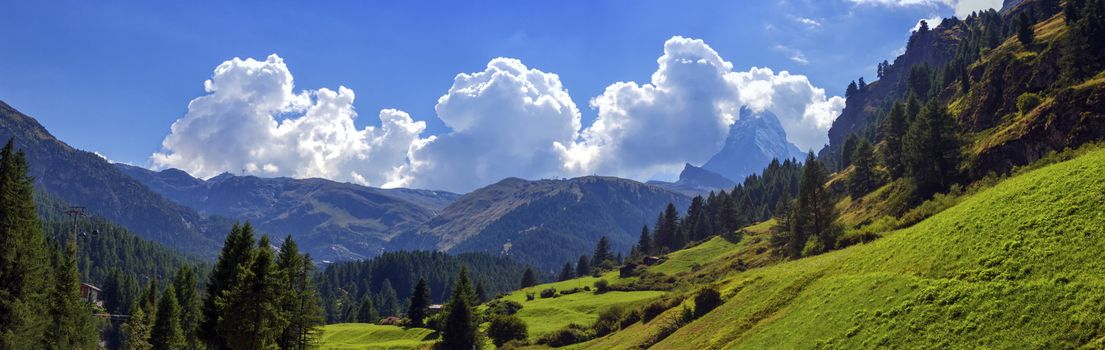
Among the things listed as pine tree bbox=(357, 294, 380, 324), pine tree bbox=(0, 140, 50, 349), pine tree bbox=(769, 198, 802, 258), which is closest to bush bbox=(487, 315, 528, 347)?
pine tree bbox=(769, 198, 802, 258)

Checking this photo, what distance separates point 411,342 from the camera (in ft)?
336

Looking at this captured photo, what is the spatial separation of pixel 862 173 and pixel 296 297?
124 meters

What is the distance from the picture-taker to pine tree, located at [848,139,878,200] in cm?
13938

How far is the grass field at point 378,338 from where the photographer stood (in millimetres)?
100512

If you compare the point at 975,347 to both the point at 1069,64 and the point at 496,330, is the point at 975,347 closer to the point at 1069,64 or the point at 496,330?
the point at 496,330

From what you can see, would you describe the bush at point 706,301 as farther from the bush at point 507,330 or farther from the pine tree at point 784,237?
the pine tree at point 784,237

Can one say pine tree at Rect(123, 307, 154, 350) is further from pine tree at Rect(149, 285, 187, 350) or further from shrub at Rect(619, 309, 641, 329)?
shrub at Rect(619, 309, 641, 329)

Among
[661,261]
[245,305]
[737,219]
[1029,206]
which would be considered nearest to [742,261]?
[661,261]

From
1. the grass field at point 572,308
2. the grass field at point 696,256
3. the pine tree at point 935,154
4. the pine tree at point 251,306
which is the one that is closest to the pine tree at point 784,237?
the grass field at point 696,256

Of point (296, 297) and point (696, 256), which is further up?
point (696, 256)

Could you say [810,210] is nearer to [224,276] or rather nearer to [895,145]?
[895,145]

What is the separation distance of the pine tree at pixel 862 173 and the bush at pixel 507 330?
284 ft

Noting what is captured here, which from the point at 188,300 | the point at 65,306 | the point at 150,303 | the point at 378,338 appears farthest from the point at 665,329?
the point at 150,303

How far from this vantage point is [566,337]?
2958 inches
